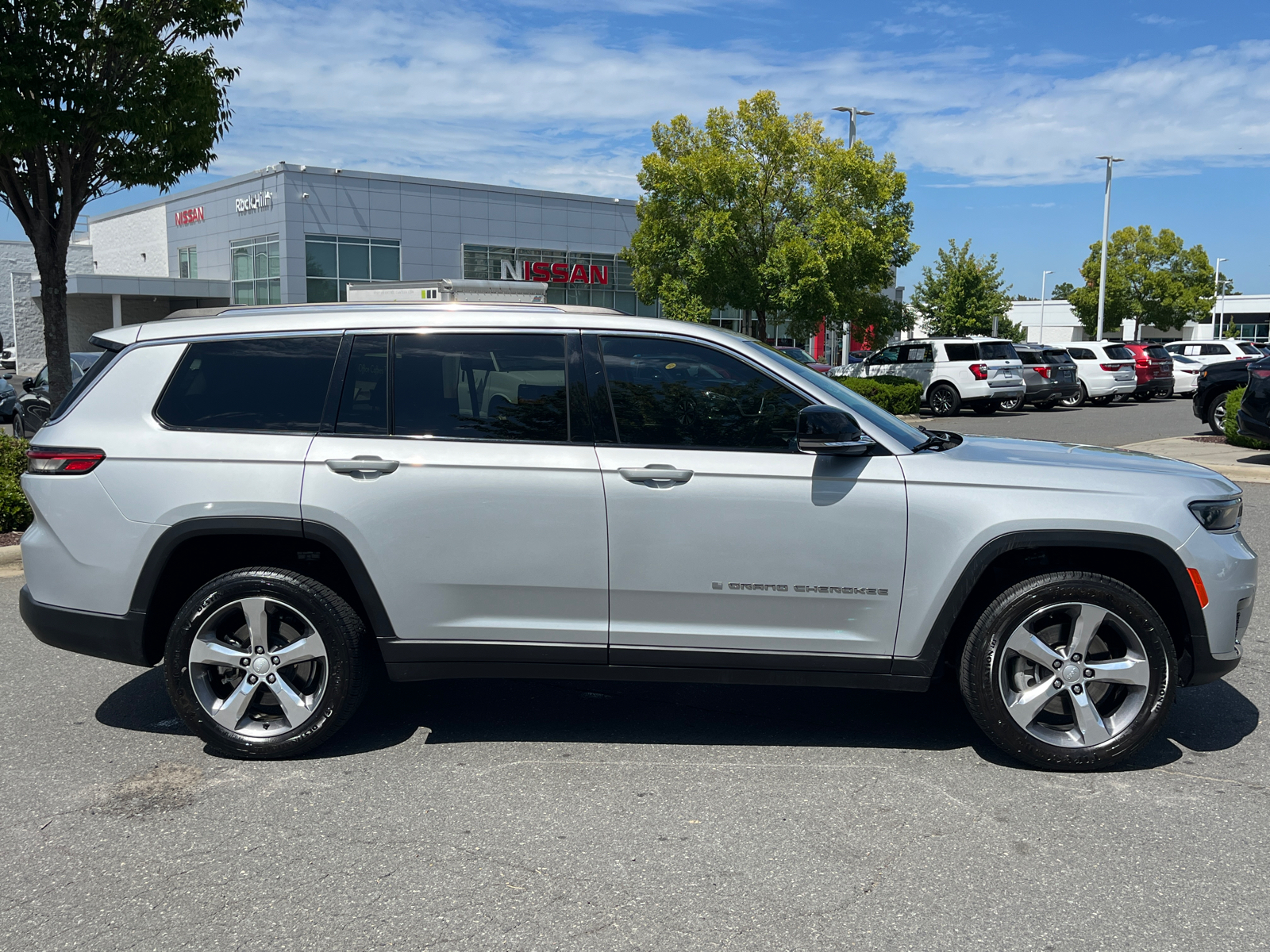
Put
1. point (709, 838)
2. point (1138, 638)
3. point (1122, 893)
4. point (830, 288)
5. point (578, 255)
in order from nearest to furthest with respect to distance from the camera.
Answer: point (1122, 893), point (709, 838), point (1138, 638), point (830, 288), point (578, 255)

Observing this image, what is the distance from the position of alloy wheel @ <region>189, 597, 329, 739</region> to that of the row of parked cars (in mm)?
22499

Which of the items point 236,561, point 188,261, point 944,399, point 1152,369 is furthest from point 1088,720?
point 188,261

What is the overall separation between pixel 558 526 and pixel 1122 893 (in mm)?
2279

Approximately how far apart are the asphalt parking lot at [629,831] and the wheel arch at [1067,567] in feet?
1.63

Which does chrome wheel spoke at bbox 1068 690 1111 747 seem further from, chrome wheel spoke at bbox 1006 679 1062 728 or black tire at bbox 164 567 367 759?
black tire at bbox 164 567 367 759

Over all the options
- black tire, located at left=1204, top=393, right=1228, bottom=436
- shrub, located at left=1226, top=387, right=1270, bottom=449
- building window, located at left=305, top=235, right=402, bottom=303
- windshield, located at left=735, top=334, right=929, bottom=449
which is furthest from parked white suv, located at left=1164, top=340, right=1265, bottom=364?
windshield, located at left=735, top=334, right=929, bottom=449

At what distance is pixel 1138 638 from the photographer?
13.4 feet

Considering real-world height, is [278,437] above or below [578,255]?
below

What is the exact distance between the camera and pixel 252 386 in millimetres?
4383

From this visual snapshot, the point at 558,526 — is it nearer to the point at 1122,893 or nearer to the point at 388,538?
the point at 388,538

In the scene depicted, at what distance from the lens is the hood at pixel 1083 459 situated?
422 cm

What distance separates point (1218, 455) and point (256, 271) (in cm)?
3868

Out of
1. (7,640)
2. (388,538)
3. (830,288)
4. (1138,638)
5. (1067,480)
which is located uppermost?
(830,288)

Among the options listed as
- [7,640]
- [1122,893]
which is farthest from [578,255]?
[1122,893]
